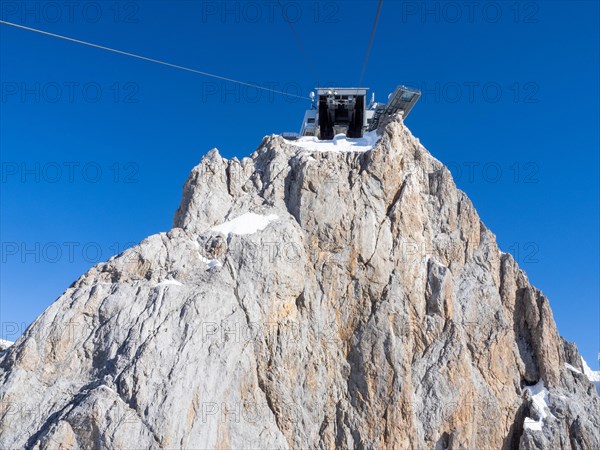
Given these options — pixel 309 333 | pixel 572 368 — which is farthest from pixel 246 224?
pixel 572 368

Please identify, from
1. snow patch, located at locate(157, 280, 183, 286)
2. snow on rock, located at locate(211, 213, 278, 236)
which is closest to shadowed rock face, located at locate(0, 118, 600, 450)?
snow patch, located at locate(157, 280, 183, 286)

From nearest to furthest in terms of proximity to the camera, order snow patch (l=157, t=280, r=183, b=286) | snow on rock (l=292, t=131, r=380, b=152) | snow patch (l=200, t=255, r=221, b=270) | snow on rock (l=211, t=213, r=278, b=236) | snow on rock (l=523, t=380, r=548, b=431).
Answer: snow patch (l=157, t=280, r=183, b=286) → snow patch (l=200, t=255, r=221, b=270) → snow on rock (l=523, t=380, r=548, b=431) → snow on rock (l=211, t=213, r=278, b=236) → snow on rock (l=292, t=131, r=380, b=152)

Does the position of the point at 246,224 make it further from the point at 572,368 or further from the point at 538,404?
the point at 572,368

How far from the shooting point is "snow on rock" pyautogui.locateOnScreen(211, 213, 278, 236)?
50375 mm

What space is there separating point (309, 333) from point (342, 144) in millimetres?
22581

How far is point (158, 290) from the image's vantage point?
145ft

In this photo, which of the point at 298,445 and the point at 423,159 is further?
the point at 423,159

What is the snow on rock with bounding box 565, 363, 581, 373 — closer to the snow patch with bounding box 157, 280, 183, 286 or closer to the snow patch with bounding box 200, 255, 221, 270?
the snow patch with bounding box 200, 255, 221, 270

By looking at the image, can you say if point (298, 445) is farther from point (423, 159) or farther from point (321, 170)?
point (423, 159)

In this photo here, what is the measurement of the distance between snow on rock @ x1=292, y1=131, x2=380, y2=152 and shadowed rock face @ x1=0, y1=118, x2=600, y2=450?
8.08ft

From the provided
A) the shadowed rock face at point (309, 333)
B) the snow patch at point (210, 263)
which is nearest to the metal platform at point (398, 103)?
the shadowed rock face at point (309, 333)

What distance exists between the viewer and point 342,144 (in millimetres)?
61469

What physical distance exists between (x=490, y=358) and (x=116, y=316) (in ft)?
99.3

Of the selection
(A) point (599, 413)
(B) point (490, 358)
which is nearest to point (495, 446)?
(B) point (490, 358)
